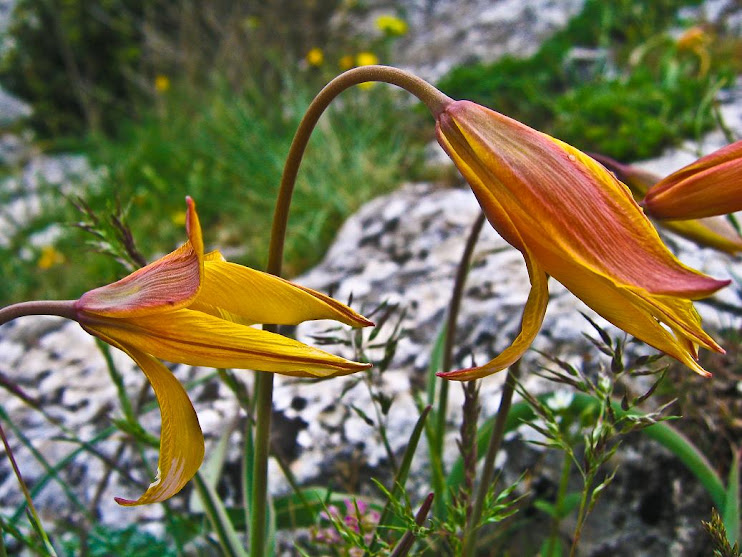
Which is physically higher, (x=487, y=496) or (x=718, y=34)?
(x=718, y=34)

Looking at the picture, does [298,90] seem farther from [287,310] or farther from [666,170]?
[287,310]

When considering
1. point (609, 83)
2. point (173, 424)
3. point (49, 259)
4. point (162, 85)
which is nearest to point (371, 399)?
point (173, 424)

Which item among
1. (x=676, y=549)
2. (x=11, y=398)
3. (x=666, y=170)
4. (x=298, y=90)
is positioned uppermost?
(x=298, y=90)

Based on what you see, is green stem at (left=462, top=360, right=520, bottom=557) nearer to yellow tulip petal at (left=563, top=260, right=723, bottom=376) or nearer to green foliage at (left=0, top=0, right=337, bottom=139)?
yellow tulip petal at (left=563, top=260, right=723, bottom=376)

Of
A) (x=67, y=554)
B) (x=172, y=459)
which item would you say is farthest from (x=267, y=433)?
(x=67, y=554)

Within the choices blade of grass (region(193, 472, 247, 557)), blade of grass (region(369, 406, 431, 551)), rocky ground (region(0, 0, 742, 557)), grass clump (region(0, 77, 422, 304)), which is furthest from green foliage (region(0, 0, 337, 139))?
blade of grass (region(369, 406, 431, 551))

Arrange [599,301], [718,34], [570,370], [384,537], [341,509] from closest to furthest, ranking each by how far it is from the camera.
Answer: [599,301] → [570,370] → [384,537] → [341,509] → [718,34]

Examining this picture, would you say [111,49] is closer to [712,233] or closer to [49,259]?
[49,259]

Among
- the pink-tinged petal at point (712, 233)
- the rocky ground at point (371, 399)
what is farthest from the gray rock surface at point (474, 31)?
the pink-tinged petal at point (712, 233)
